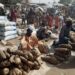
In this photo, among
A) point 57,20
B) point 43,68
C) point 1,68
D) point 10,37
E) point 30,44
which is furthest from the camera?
point 57,20

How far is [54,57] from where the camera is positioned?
8.15 metres

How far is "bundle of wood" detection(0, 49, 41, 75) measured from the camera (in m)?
6.54

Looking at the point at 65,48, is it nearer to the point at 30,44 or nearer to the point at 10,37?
the point at 30,44

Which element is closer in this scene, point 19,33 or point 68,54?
point 68,54

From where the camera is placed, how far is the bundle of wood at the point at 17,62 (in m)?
6.54

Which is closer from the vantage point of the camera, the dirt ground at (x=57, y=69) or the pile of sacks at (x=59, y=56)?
the dirt ground at (x=57, y=69)

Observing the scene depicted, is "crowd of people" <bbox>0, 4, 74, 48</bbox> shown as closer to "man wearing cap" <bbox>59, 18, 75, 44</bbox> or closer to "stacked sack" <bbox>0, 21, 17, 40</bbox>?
"man wearing cap" <bbox>59, 18, 75, 44</bbox>

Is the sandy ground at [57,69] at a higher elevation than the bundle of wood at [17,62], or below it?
below

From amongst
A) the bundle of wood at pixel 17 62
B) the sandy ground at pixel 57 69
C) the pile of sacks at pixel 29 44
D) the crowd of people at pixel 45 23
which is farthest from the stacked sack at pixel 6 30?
the bundle of wood at pixel 17 62

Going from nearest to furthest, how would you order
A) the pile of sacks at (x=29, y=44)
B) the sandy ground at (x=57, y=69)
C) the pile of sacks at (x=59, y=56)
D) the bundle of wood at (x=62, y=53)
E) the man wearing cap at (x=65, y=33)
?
the sandy ground at (x=57, y=69) < the pile of sacks at (x=29, y=44) < the pile of sacks at (x=59, y=56) < the bundle of wood at (x=62, y=53) < the man wearing cap at (x=65, y=33)

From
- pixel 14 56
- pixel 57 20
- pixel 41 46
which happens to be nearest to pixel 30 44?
pixel 41 46

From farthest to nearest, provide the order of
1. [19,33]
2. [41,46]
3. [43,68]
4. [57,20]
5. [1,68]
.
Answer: [57,20] < [19,33] < [41,46] < [43,68] < [1,68]

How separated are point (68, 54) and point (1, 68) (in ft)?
8.93

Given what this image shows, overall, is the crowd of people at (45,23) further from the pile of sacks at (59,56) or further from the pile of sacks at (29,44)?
the pile of sacks at (59,56)
